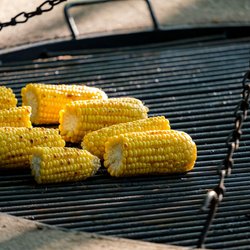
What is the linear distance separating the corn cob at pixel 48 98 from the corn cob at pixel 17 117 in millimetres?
186

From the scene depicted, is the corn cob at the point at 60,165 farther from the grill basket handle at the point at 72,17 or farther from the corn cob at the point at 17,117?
the grill basket handle at the point at 72,17

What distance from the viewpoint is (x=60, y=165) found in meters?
4.85

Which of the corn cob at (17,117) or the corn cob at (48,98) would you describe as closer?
the corn cob at (17,117)

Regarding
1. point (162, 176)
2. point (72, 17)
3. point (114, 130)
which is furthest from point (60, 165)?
point (72, 17)

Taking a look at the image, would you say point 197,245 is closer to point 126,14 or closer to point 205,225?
point 205,225

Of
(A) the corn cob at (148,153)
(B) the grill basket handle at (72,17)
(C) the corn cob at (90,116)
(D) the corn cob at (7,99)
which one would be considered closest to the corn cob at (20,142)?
(C) the corn cob at (90,116)

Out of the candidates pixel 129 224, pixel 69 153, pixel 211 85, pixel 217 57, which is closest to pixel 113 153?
pixel 69 153

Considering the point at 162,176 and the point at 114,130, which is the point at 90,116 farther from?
the point at 162,176

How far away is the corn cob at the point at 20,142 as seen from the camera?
4979 millimetres

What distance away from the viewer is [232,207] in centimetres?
467

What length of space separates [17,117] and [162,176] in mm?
897

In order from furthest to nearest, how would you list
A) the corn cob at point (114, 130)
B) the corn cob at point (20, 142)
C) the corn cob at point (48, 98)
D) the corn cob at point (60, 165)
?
1. the corn cob at point (48, 98)
2. the corn cob at point (114, 130)
3. the corn cob at point (20, 142)
4. the corn cob at point (60, 165)

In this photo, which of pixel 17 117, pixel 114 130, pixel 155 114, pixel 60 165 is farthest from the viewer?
pixel 155 114

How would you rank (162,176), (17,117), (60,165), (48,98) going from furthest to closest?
(48,98) < (17,117) < (162,176) < (60,165)
